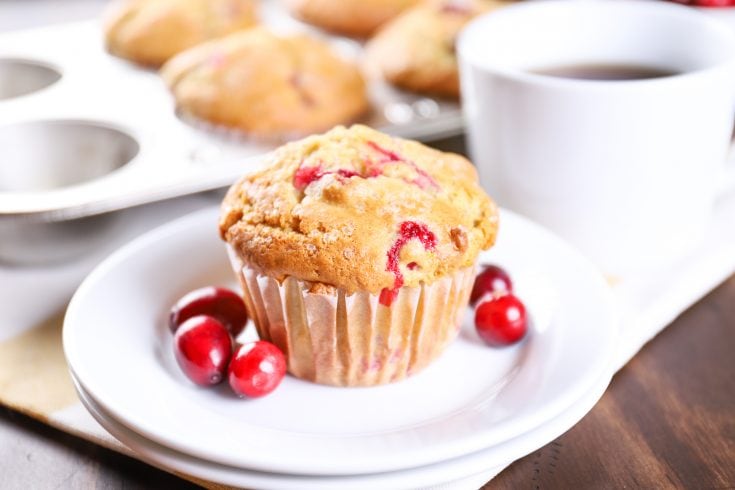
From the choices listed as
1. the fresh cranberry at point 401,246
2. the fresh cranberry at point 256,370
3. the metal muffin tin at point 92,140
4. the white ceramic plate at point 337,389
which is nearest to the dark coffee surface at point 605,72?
the metal muffin tin at point 92,140

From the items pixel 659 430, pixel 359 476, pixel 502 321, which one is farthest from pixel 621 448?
pixel 359 476

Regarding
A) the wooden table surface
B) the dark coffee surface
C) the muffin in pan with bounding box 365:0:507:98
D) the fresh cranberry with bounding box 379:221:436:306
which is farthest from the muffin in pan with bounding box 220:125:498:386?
the muffin in pan with bounding box 365:0:507:98

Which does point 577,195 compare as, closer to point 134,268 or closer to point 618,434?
point 618,434

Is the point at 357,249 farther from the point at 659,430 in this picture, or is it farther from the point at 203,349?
the point at 659,430

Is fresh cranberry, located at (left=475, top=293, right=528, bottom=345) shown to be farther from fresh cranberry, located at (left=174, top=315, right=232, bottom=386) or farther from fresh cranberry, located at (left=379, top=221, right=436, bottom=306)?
fresh cranberry, located at (left=174, top=315, right=232, bottom=386)

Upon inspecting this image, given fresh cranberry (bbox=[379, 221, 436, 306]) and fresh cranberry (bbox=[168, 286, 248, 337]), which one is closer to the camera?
fresh cranberry (bbox=[379, 221, 436, 306])

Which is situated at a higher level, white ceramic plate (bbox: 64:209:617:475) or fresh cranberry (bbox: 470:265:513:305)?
white ceramic plate (bbox: 64:209:617:475)
